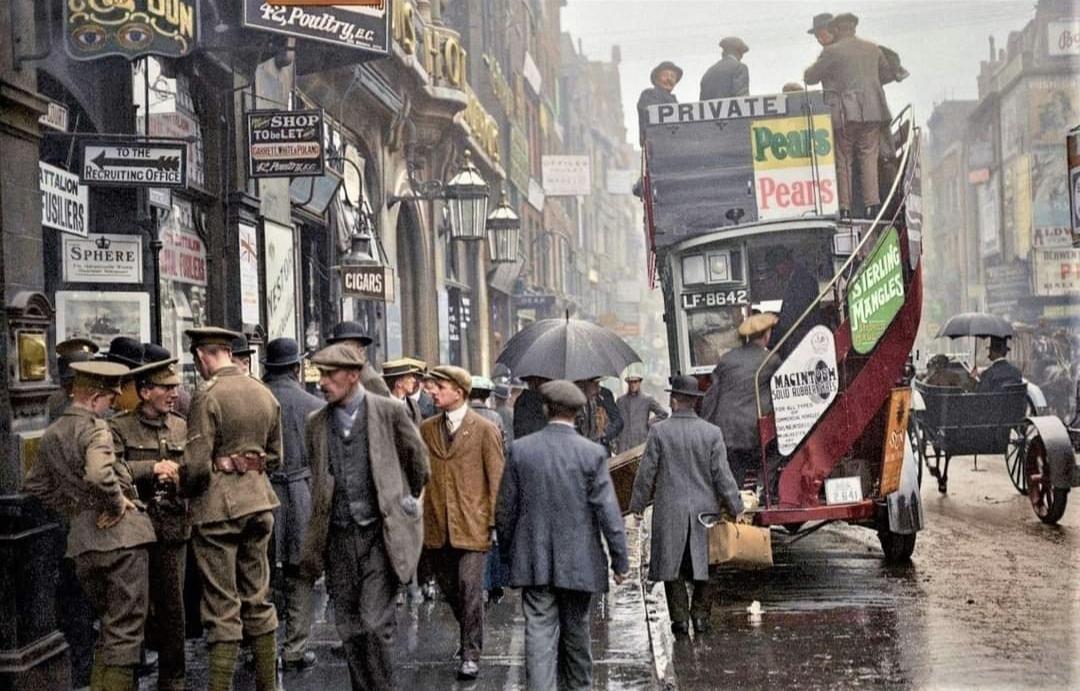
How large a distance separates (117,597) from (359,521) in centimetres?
116

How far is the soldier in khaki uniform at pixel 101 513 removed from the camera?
20.6ft

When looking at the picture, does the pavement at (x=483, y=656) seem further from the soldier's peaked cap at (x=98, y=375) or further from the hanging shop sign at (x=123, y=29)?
the hanging shop sign at (x=123, y=29)

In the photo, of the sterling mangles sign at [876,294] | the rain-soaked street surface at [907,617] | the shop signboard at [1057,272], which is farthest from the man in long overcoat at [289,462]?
the shop signboard at [1057,272]

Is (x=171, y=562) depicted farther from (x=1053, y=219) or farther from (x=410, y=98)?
(x=1053, y=219)

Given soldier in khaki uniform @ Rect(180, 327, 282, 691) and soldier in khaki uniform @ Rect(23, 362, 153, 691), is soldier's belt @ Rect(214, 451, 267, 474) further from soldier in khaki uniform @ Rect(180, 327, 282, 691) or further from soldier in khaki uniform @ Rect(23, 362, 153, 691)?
soldier in khaki uniform @ Rect(23, 362, 153, 691)

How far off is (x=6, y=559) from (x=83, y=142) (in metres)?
3.45

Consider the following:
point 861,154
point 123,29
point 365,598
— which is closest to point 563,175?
point 861,154

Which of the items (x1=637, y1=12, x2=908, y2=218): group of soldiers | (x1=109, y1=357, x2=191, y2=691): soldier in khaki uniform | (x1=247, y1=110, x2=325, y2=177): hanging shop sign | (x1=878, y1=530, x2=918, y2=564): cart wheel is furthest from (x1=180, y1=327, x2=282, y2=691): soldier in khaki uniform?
(x1=637, y1=12, x2=908, y2=218): group of soldiers

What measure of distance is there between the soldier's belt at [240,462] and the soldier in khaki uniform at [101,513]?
1.41 feet

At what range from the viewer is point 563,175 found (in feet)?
135

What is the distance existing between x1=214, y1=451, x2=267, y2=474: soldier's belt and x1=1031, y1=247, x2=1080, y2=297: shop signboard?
170 feet

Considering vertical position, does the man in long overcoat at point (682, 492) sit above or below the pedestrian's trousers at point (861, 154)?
below

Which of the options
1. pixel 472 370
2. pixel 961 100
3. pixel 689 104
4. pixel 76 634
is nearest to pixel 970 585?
pixel 689 104

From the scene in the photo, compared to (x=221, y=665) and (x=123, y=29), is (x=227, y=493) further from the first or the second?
(x=123, y=29)
